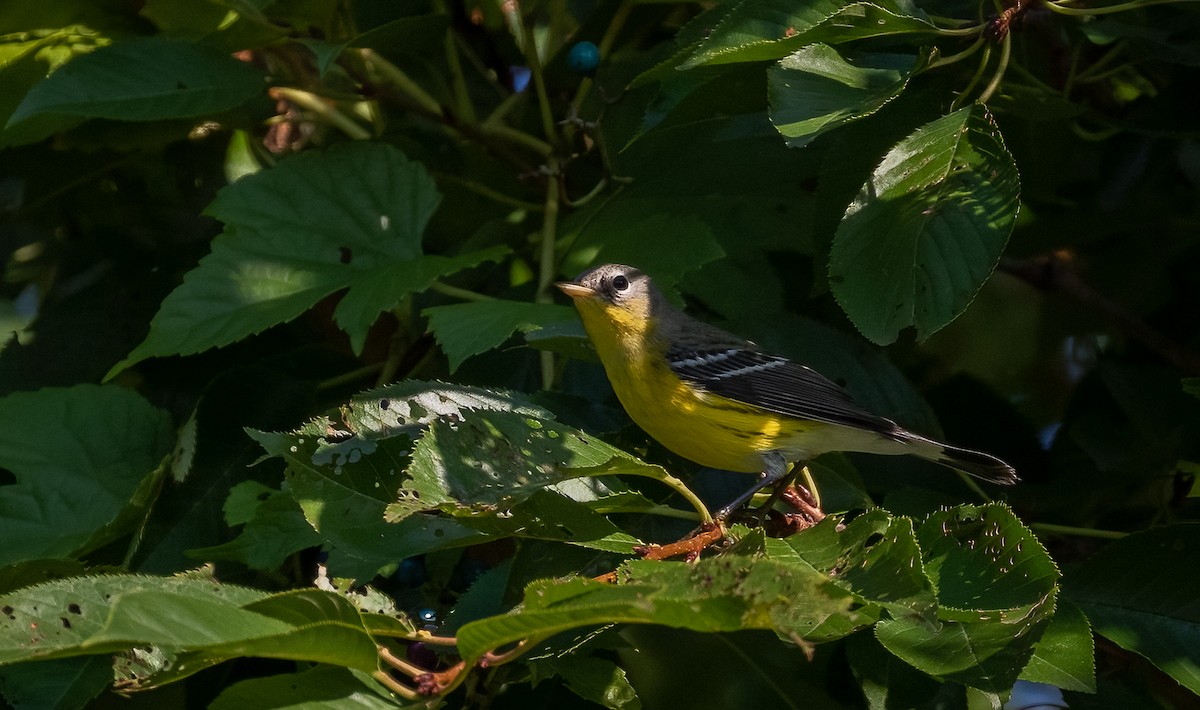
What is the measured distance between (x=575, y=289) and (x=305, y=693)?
54.9 inches

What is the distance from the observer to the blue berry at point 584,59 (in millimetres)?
3211

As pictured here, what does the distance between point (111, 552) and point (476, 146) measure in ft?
4.76

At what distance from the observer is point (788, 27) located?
2264mm

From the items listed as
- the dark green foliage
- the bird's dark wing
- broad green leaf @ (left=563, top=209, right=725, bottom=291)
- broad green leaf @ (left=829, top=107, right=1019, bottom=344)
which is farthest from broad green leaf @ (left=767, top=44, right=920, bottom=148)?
the bird's dark wing

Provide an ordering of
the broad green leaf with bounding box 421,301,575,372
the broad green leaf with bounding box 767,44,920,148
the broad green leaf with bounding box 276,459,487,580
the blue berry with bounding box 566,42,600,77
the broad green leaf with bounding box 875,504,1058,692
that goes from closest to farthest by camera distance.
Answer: the broad green leaf with bounding box 875,504,1058,692 < the broad green leaf with bounding box 276,459,487,580 < the broad green leaf with bounding box 767,44,920,148 < the broad green leaf with bounding box 421,301,575,372 < the blue berry with bounding box 566,42,600,77

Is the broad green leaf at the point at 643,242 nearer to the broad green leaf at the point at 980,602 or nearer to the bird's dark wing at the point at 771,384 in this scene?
the bird's dark wing at the point at 771,384

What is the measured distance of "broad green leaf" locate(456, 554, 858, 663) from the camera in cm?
140

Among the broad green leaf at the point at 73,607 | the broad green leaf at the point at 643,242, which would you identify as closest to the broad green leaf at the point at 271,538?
the broad green leaf at the point at 73,607

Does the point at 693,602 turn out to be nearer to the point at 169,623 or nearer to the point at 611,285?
the point at 169,623

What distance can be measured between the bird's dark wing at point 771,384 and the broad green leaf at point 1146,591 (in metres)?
0.56

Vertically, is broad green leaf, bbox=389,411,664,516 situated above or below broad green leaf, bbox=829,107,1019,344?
below

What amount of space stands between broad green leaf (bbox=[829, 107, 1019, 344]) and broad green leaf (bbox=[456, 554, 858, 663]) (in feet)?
2.47

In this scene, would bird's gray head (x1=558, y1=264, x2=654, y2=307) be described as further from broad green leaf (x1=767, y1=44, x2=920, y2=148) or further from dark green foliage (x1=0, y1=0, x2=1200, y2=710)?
broad green leaf (x1=767, y1=44, x2=920, y2=148)

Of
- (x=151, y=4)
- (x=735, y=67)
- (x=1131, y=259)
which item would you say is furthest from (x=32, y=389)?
(x=1131, y=259)
